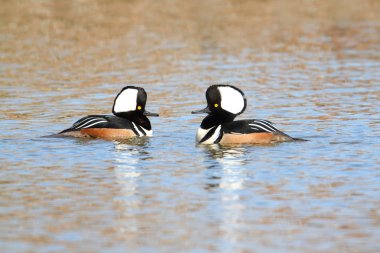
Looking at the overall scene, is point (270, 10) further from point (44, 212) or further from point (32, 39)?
point (44, 212)

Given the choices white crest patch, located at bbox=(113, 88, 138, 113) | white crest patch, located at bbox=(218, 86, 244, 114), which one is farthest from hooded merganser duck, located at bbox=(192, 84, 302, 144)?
white crest patch, located at bbox=(113, 88, 138, 113)

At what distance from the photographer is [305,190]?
12.1m

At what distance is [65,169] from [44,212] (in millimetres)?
2555

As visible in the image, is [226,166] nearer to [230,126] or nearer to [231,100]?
[230,126]

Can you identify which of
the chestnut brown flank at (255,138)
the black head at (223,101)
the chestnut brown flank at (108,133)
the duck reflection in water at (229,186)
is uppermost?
the black head at (223,101)

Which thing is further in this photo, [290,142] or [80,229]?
[290,142]

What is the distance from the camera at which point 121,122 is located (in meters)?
16.7

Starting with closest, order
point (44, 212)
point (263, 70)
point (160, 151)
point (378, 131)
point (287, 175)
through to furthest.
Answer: point (44, 212)
point (287, 175)
point (160, 151)
point (378, 131)
point (263, 70)

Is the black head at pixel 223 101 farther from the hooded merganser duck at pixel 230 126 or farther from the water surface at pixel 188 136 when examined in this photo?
the water surface at pixel 188 136

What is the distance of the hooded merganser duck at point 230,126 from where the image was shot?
51.2 ft

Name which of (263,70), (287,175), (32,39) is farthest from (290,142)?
(32,39)

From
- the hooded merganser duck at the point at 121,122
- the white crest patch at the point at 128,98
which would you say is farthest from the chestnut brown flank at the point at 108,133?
the white crest patch at the point at 128,98

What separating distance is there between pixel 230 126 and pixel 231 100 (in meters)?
0.64

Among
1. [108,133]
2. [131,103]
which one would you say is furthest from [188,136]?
[108,133]
